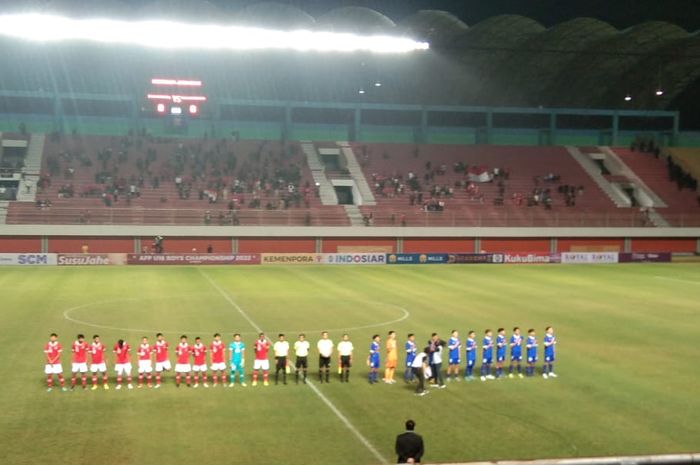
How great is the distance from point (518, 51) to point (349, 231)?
58.1 feet

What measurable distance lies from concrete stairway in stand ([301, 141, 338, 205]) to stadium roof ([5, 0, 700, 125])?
1126 cm

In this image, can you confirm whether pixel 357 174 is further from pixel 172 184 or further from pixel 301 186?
pixel 172 184

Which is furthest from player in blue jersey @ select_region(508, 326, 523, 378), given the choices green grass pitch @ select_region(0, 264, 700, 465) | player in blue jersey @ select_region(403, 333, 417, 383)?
player in blue jersey @ select_region(403, 333, 417, 383)

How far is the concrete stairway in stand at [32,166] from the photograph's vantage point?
54.3 m

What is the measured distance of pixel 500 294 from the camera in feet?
120

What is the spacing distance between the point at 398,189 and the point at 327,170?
6599 mm

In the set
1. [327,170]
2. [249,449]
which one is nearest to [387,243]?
[327,170]

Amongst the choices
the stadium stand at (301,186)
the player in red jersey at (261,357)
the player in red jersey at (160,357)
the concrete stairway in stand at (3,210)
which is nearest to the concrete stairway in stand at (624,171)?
the stadium stand at (301,186)

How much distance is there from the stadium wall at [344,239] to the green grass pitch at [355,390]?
12767 mm

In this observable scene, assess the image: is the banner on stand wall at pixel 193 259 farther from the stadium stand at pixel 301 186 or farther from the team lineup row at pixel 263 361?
the team lineup row at pixel 263 361

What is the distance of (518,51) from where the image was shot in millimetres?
54312

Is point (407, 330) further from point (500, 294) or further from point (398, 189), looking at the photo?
point (398, 189)

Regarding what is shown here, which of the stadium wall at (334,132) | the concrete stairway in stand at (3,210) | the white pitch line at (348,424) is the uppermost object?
the stadium wall at (334,132)

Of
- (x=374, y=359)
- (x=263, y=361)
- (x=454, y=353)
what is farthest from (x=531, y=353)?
(x=263, y=361)
